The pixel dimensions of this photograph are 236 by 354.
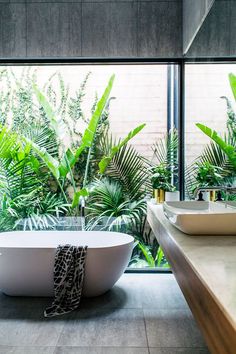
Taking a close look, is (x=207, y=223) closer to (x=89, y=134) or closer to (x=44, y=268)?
(x=44, y=268)

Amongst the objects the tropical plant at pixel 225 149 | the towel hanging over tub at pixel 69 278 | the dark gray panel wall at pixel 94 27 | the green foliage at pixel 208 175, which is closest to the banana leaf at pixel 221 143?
the tropical plant at pixel 225 149

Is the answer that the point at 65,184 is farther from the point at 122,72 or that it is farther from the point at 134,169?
the point at 122,72

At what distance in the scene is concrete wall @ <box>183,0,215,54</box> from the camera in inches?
123

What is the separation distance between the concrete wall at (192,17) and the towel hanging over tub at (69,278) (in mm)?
2257

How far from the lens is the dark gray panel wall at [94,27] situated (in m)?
4.01

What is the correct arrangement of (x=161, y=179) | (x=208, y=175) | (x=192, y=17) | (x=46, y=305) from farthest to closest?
1. (x=161, y=179)
2. (x=192, y=17)
3. (x=46, y=305)
4. (x=208, y=175)

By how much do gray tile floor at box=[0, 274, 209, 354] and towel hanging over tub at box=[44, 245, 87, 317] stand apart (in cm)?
13

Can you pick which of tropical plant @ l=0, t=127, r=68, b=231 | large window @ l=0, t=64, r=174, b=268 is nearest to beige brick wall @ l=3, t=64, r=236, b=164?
large window @ l=0, t=64, r=174, b=268

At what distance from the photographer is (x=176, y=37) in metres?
4.02

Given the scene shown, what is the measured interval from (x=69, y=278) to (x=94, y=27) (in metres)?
2.65

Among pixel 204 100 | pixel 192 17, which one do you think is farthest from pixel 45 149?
pixel 192 17

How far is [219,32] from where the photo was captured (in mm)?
2742

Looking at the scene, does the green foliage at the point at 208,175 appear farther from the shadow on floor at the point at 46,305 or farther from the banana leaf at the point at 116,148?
the shadow on floor at the point at 46,305

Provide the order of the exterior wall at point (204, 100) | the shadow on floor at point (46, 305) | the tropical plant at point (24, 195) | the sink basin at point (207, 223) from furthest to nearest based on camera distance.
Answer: the tropical plant at point (24, 195), the shadow on floor at point (46, 305), the exterior wall at point (204, 100), the sink basin at point (207, 223)
